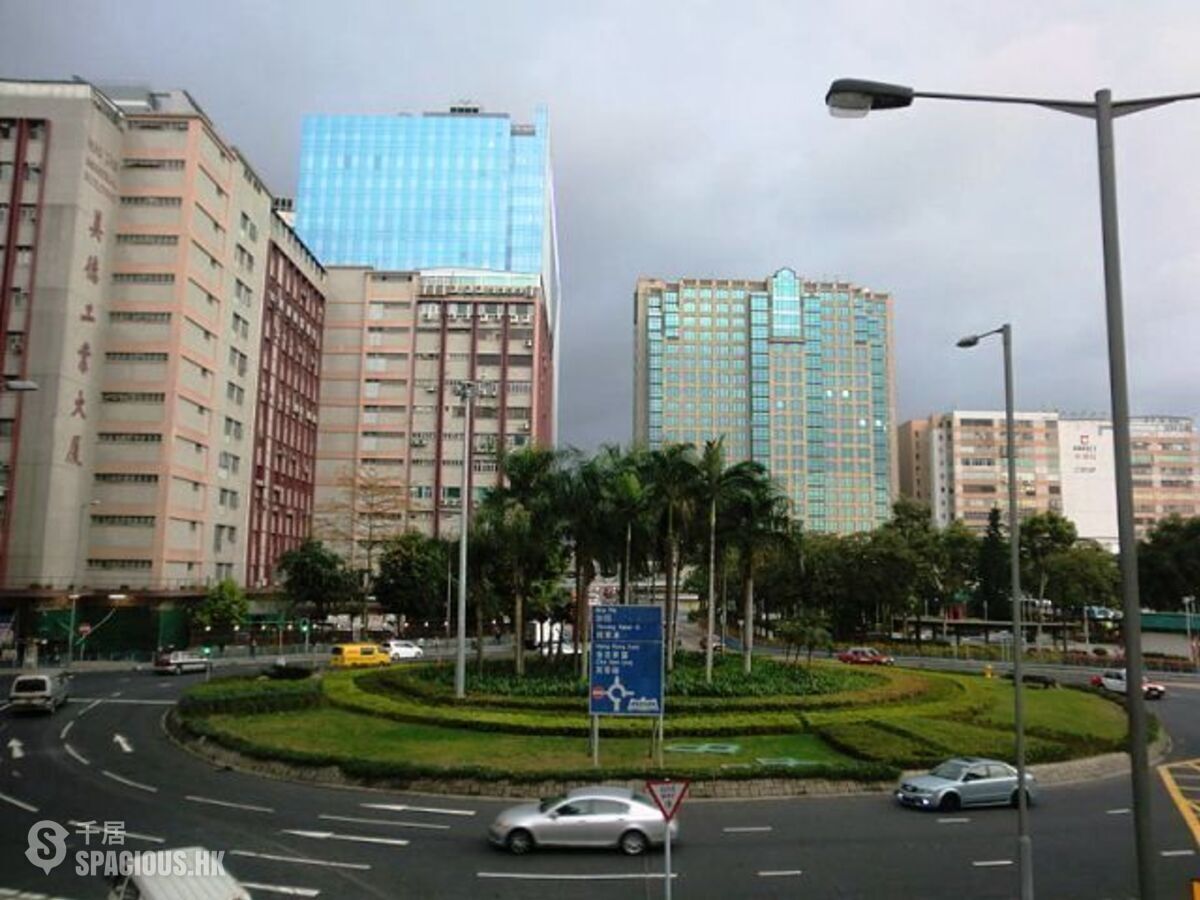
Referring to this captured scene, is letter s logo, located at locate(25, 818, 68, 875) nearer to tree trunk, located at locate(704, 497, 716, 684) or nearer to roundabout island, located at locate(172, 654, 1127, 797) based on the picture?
roundabout island, located at locate(172, 654, 1127, 797)

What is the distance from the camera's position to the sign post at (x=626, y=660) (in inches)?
965

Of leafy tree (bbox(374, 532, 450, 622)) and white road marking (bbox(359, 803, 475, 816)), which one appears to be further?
leafy tree (bbox(374, 532, 450, 622))

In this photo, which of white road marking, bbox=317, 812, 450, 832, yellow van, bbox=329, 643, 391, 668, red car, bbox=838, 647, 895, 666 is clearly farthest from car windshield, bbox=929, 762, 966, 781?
red car, bbox=838, 647, 895, 666

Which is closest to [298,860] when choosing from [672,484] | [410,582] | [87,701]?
[672,484]

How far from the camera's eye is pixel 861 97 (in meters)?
9.53

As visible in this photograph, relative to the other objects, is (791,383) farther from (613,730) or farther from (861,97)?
(861,97)

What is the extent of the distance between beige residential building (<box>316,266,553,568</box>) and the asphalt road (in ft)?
289

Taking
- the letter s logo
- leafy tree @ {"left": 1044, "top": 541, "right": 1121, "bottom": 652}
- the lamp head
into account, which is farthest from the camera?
leafy tree @ {"left": 1044, "top": 541, "right": 1121, "bottom": 652}

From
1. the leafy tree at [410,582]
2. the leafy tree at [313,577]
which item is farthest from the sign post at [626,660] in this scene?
the leafy tree at [313,577]

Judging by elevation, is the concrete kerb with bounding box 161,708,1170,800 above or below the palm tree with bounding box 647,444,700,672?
below

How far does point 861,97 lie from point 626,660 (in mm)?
18046

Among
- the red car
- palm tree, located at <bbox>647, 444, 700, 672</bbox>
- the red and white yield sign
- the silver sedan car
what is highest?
palm tree, located at <bbox>647, 444, 700, 672</bbox>

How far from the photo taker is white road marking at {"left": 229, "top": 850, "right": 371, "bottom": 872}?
19.0 m

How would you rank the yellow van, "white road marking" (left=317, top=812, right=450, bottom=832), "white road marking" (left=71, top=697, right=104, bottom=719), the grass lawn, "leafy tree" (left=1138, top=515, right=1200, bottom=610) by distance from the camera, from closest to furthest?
"white road marking" (left=317, top=812, right=450, bottom=832), the grass lawn, "white road marking" (left=71, top=697, right=104, bottom=719), the yellow van, "leafy tree" (left=1138, top=515, right=1200, bottom=610)
